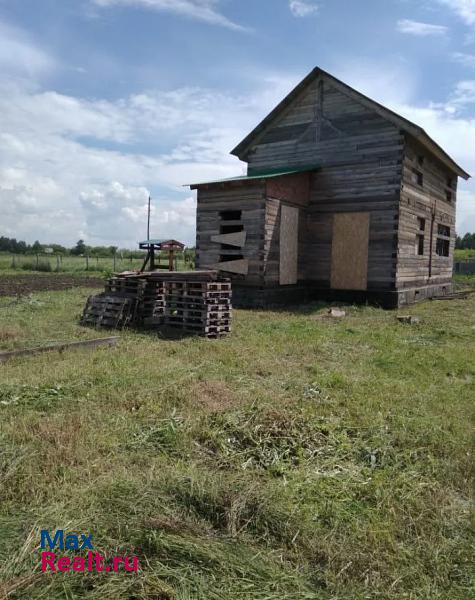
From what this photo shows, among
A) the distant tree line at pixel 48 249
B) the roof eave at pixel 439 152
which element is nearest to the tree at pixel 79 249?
the distant tree line at pixel 48 249

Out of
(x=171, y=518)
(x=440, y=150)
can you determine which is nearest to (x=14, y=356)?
(x=171, y=518)

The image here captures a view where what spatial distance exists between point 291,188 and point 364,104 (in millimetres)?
3799

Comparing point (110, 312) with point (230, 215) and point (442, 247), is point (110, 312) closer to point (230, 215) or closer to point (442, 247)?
point (230, 215)

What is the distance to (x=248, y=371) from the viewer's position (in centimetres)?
677

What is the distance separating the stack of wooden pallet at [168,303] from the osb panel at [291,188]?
5443mm

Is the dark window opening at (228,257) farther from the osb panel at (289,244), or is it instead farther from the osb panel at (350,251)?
the osb panel at (350,251)

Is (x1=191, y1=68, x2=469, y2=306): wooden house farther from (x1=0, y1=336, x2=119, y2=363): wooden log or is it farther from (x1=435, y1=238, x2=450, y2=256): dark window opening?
(x1=0, y1=336, x2=119, y2=363): wooden log

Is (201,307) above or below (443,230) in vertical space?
below

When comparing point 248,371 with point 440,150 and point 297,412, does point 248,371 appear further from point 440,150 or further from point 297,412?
point 440,150

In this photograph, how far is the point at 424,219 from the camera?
17.9 m

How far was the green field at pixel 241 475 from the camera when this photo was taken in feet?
8.27

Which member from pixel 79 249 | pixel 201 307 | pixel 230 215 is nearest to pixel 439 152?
pixel 230 215

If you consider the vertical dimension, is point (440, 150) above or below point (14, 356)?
above

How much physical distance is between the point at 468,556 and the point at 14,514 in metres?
2.94
